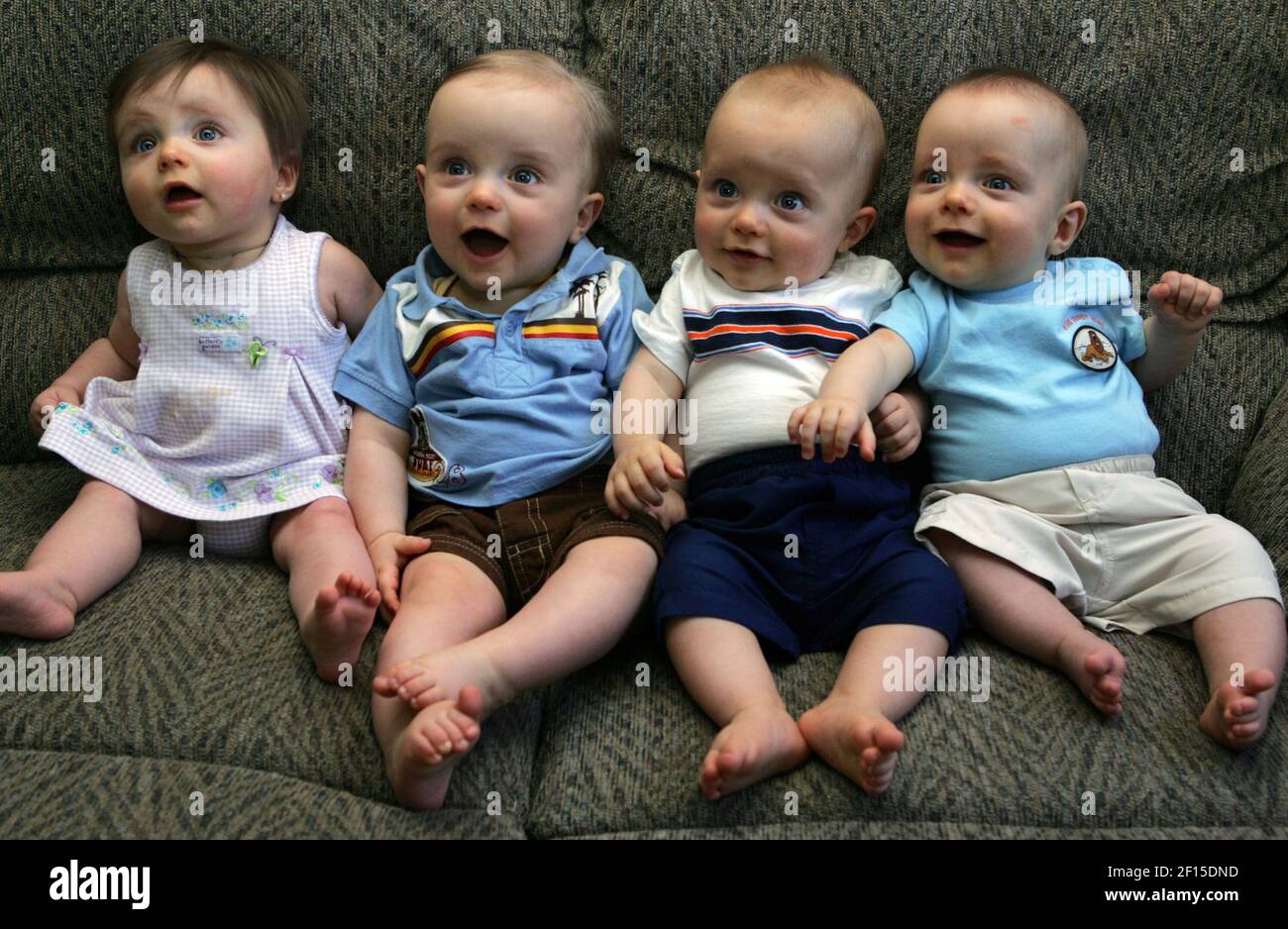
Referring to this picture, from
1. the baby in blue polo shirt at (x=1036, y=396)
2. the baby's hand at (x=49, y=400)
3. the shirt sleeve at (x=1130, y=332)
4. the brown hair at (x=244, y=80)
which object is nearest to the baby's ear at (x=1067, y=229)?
the baby in blue polo shirt at (x=1036, y=396)

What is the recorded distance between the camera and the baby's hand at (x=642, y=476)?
1312mm

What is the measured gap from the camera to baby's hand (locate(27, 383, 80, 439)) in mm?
1555

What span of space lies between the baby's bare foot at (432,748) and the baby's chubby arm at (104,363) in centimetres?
81

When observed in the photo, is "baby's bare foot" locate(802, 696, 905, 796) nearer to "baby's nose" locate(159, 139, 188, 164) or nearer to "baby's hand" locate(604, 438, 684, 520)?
"baby's hand" locate(604, 438, 684, 520)

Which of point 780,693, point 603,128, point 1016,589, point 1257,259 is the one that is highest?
point 603,128

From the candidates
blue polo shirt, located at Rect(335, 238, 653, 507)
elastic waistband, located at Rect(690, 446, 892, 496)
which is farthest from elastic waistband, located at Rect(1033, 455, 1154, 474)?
blue polo shirt, located at Rect(335, 238, 653, 507)

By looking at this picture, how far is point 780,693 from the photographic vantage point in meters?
1.26

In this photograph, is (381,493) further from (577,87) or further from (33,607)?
(577,87)

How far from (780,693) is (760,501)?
24cm
